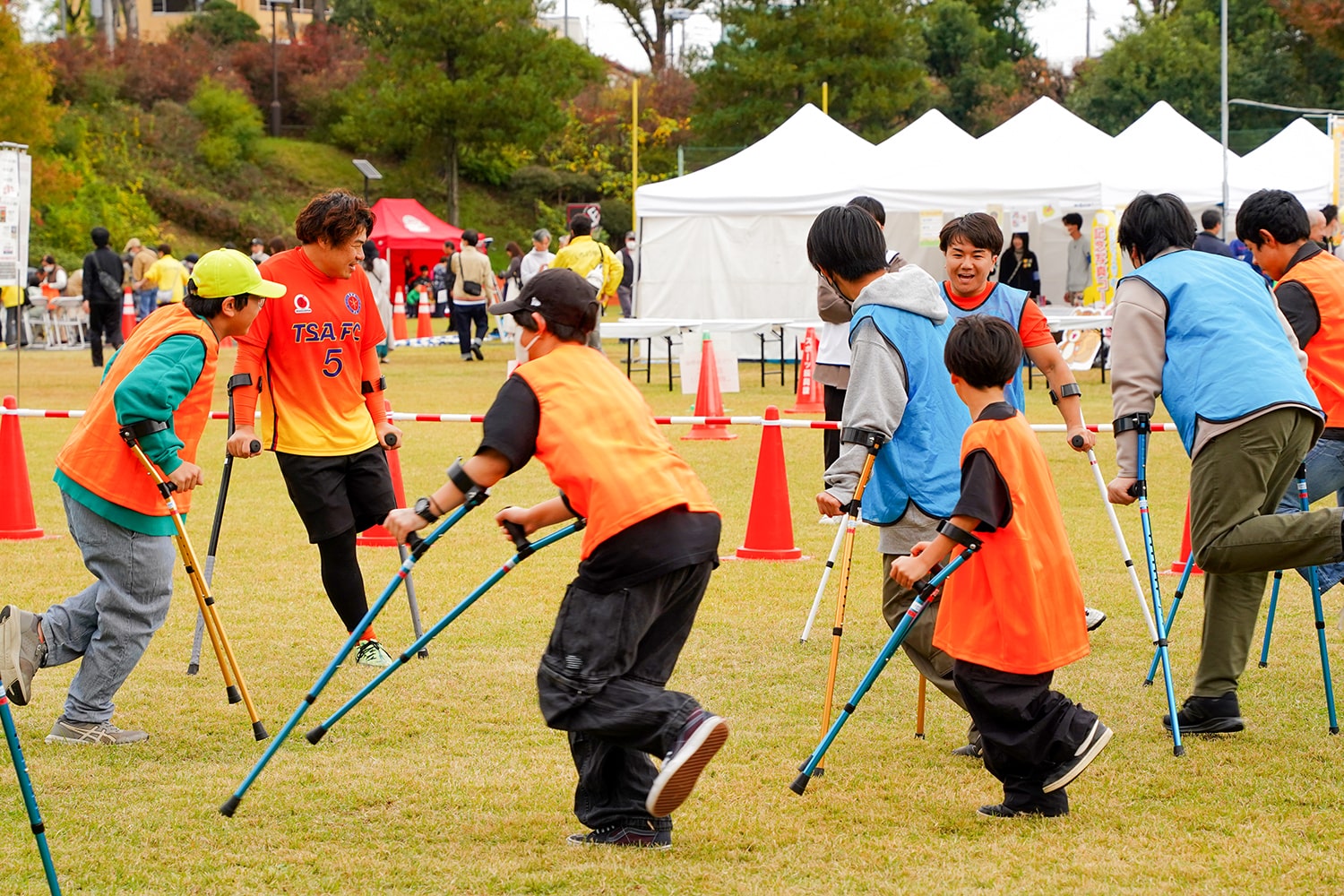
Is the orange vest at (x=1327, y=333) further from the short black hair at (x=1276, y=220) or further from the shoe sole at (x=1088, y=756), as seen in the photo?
the shoe sole at (x=1088, y=756)

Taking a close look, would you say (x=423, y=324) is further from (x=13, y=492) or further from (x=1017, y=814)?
(x=1017, y=814)

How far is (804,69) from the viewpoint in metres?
45.6

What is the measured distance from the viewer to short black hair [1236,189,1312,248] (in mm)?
5906

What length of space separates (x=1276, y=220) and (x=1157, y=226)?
0.83 meters

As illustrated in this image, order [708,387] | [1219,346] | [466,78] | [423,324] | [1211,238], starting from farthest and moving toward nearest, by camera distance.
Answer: [466,78], [423,324], [708,387], [1211,238], [1219,346]

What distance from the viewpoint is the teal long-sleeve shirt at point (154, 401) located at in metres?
5.00

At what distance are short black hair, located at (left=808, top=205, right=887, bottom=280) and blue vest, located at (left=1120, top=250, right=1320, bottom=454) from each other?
1.00 meters

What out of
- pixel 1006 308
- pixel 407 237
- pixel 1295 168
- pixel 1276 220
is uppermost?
pixel 407 237

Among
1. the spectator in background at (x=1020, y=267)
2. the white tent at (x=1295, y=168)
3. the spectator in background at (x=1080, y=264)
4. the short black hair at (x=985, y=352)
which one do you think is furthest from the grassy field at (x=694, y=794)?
the white tent at (x=1295, y=168)

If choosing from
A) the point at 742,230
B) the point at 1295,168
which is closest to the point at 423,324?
the point at 742,230

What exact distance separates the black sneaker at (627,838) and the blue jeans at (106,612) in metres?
1.94

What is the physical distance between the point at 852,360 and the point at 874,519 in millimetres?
534

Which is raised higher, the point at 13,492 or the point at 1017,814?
the point at 13,492

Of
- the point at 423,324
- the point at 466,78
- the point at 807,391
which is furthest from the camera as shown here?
the point at 466,78
